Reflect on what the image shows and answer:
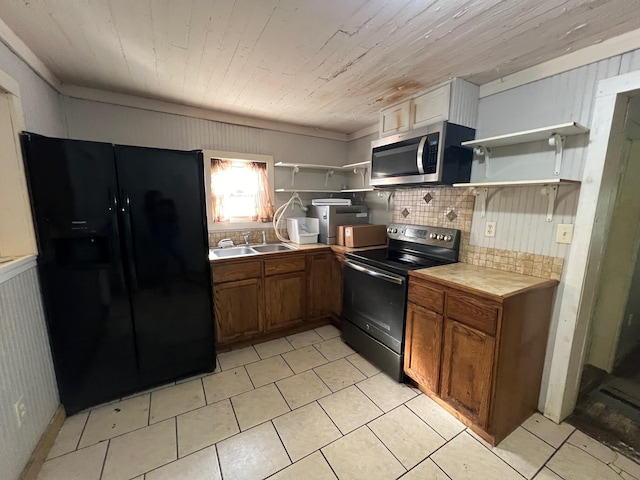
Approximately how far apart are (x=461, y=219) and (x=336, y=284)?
4.52 feet

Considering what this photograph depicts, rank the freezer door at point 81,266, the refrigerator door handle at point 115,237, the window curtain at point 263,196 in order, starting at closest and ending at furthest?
1. the freezer door at point 81,266
2. the refrigerator door handle at point 115,237
3. the window curtain at point 263,196

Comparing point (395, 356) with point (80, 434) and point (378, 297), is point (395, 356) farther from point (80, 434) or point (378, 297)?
point (80, 434)

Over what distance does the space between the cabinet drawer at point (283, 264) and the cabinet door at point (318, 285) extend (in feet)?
0.34

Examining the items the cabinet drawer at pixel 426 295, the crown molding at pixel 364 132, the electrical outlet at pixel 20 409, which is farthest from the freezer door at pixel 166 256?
the crown molding at pixel 364 132

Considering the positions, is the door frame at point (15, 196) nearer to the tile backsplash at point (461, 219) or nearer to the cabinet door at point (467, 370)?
the cabinet door at point (467, 370)

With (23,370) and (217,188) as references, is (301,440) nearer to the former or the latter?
(23,370)

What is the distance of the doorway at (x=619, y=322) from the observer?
181cm

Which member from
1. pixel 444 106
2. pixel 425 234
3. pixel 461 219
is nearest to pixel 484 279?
pixel 461 219

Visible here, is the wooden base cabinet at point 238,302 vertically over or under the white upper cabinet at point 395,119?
under

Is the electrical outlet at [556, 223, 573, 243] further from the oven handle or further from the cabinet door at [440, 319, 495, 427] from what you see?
the oven handle

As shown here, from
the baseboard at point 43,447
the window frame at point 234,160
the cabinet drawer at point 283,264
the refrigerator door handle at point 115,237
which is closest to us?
the baseboard at point 43,447

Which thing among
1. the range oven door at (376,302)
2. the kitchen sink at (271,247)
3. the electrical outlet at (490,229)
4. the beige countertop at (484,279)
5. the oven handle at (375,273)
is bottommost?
the range oven door at (376,302)

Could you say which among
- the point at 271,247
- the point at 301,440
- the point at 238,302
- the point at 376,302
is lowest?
the point at 301,440

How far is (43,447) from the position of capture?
148cm
